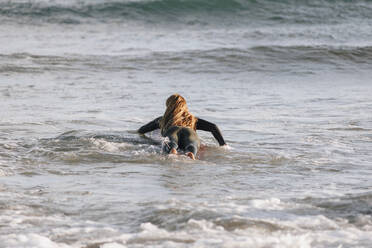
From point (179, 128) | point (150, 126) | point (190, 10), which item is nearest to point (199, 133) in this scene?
point (150, 126)

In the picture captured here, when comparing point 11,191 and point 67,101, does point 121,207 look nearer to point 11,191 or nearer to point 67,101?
point 11,191

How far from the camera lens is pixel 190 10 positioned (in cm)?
2527

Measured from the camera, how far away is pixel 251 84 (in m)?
14.4

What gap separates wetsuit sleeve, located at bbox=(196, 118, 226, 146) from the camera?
24.9ft

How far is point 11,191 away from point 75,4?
2052 centimetres

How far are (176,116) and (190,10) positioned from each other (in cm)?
1813

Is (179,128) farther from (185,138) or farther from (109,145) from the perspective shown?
(109,145)

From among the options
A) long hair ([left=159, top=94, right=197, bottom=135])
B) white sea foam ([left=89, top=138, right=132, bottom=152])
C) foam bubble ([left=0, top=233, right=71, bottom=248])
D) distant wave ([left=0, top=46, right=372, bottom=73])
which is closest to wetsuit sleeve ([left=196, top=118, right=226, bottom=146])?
long hair ([left=159, top=94, right=197, bottom=135])

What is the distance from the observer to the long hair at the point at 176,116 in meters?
7.68

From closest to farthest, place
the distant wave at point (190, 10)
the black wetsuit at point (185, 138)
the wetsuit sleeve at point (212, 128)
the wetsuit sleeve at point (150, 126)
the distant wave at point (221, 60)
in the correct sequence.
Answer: the black wetsuit at point (185, 138) < the wetsuit sleeve at point (212, 128) < the wetsuit sleeve at point (150, 126) < the distant wave at point (221, 60) < the distant wave at point (190, 10)

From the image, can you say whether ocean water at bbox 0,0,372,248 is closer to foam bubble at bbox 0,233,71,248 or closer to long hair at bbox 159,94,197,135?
foam bubble at bbox 0,233,71,248

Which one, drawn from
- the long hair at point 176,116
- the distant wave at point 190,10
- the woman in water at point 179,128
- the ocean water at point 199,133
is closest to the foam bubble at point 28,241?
the ocean water at point 199,133

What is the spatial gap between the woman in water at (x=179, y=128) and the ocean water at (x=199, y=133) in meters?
0.17

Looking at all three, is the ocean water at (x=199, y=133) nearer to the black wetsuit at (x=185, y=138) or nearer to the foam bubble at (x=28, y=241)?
the foam bubble at (x=28, y=241)
